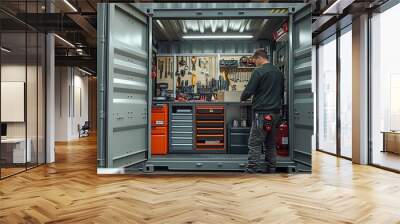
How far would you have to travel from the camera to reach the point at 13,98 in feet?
18.1

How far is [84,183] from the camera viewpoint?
3.62 meters

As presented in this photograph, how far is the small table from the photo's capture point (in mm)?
5184

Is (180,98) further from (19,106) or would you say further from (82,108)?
(82,108)

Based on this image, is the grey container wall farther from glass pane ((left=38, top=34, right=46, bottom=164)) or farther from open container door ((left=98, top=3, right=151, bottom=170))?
glass pane ((left=38, top=34, right=46, bottom=164))

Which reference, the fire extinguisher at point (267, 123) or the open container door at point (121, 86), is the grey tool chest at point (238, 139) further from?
the open container door at point (121, 86)

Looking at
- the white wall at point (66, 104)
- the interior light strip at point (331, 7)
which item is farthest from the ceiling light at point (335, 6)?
the white wall at point (66, 104)

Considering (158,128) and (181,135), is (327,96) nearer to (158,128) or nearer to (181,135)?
(181,135)

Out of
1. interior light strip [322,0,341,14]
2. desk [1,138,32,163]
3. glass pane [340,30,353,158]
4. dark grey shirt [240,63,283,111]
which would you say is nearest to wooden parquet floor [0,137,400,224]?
dark grey shirt [240,63,283,111]

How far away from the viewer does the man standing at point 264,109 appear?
4031 millimetres

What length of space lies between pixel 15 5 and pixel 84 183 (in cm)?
265

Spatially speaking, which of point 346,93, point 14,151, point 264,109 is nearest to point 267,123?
point 264,109

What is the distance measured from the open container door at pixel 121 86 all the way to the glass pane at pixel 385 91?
11.1ft

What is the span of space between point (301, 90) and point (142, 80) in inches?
76.5

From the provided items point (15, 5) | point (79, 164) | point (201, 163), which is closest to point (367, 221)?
point (201, 163)
